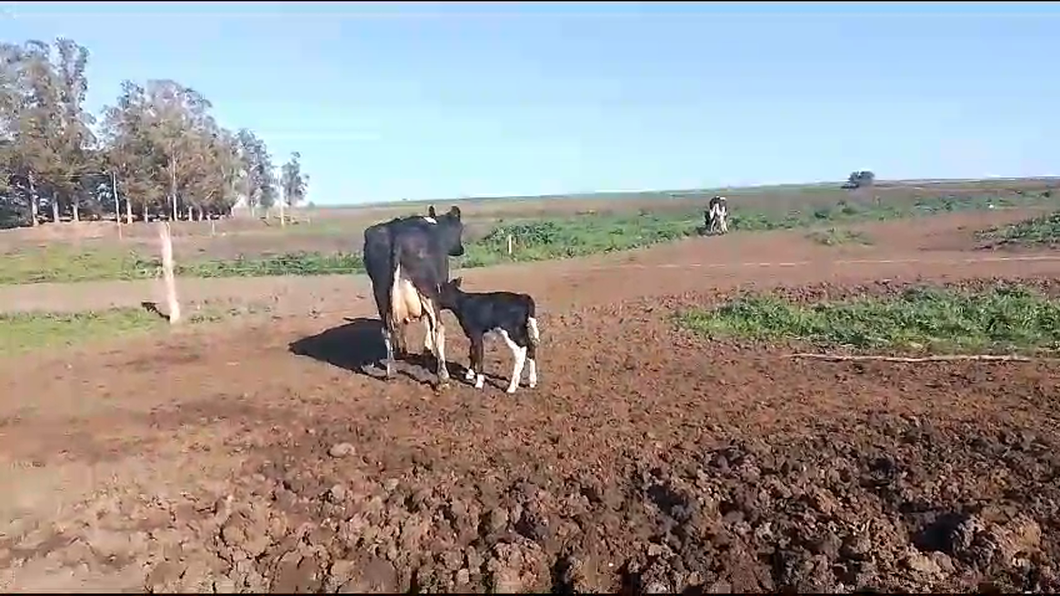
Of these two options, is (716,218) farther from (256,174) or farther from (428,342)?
(256,174)

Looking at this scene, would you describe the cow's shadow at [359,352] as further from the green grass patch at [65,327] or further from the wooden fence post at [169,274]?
the green grass patch at [65,327]

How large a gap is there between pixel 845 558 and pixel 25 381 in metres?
10.5

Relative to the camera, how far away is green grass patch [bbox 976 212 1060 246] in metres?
26.2

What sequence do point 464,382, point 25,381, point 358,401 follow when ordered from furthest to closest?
point 25,381 → point 464,382 → point 358,401

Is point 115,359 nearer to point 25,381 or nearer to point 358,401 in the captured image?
point 25,381

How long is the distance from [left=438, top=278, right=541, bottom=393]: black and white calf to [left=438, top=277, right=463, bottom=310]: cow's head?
0.45 feet

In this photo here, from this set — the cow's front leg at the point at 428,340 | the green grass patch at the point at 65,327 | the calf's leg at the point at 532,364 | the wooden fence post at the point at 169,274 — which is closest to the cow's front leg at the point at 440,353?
the cow's front leg at the point at 428,340

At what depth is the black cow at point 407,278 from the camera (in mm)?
11172

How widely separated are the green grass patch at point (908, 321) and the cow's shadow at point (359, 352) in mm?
4518

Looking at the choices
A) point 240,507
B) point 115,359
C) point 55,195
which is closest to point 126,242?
point 55,195

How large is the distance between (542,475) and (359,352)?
6123 millimetres

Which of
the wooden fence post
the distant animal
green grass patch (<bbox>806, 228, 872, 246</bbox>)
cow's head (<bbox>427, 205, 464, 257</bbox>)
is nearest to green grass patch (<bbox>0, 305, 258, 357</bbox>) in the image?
the wooden fence post

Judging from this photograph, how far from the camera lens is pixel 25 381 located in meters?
11.8

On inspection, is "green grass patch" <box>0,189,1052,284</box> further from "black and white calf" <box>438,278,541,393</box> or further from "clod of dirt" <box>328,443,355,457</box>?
"clod of dirt" <box>328,443,355,457</box>
